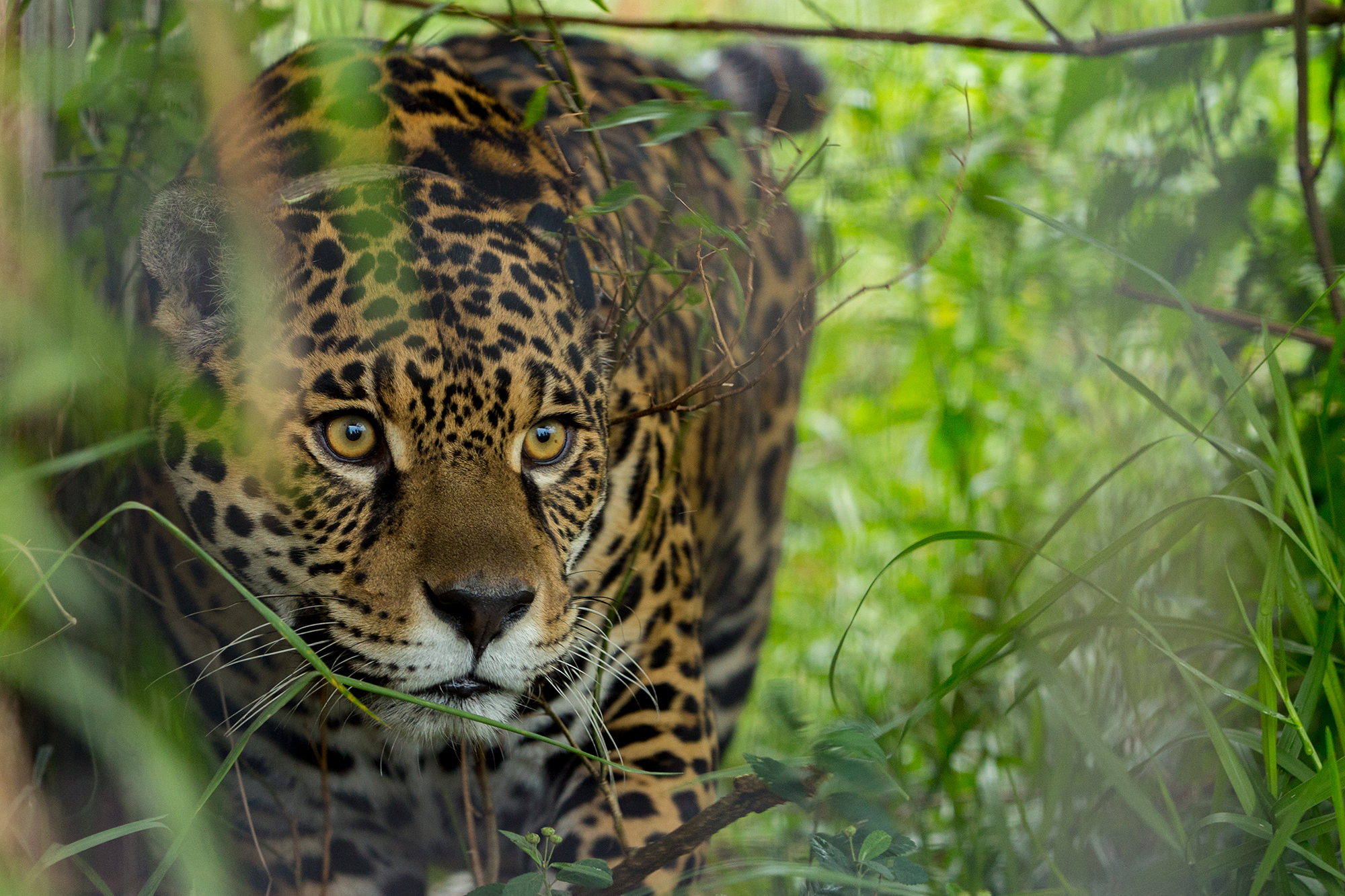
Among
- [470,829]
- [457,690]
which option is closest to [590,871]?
[457,690]

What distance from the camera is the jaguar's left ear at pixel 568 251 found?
2.38m

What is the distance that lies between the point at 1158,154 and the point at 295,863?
3006mm

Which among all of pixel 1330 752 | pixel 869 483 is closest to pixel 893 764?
pixel 1330 752

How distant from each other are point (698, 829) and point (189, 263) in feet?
4.60

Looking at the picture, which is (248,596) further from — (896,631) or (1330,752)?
(896,631)

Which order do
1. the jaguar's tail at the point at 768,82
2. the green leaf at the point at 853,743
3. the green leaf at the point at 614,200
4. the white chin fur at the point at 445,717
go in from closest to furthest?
the green leaf at the point at 853,743, the green leaf at the point at 614,200, the white chin fur at the point at 445,717, the jaguar's tail at the point at 768,82

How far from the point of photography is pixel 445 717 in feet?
7.17

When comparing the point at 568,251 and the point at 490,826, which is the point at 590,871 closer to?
the point at 490,826

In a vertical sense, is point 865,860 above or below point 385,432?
below

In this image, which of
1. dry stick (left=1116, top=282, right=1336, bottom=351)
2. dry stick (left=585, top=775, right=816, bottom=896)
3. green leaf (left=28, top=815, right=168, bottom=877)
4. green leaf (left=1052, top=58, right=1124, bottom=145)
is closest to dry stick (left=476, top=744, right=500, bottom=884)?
dry stick (left=585, top=775, right=816, bottom=896)

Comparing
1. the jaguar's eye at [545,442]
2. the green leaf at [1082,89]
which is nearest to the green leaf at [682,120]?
the jaguar's eye at [545,442]

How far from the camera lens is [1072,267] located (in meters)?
4.70

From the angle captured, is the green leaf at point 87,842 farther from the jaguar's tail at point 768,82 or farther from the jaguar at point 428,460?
the jaguar's tail at point 768,82

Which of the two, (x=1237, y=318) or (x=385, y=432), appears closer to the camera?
(x=385, y=432)
